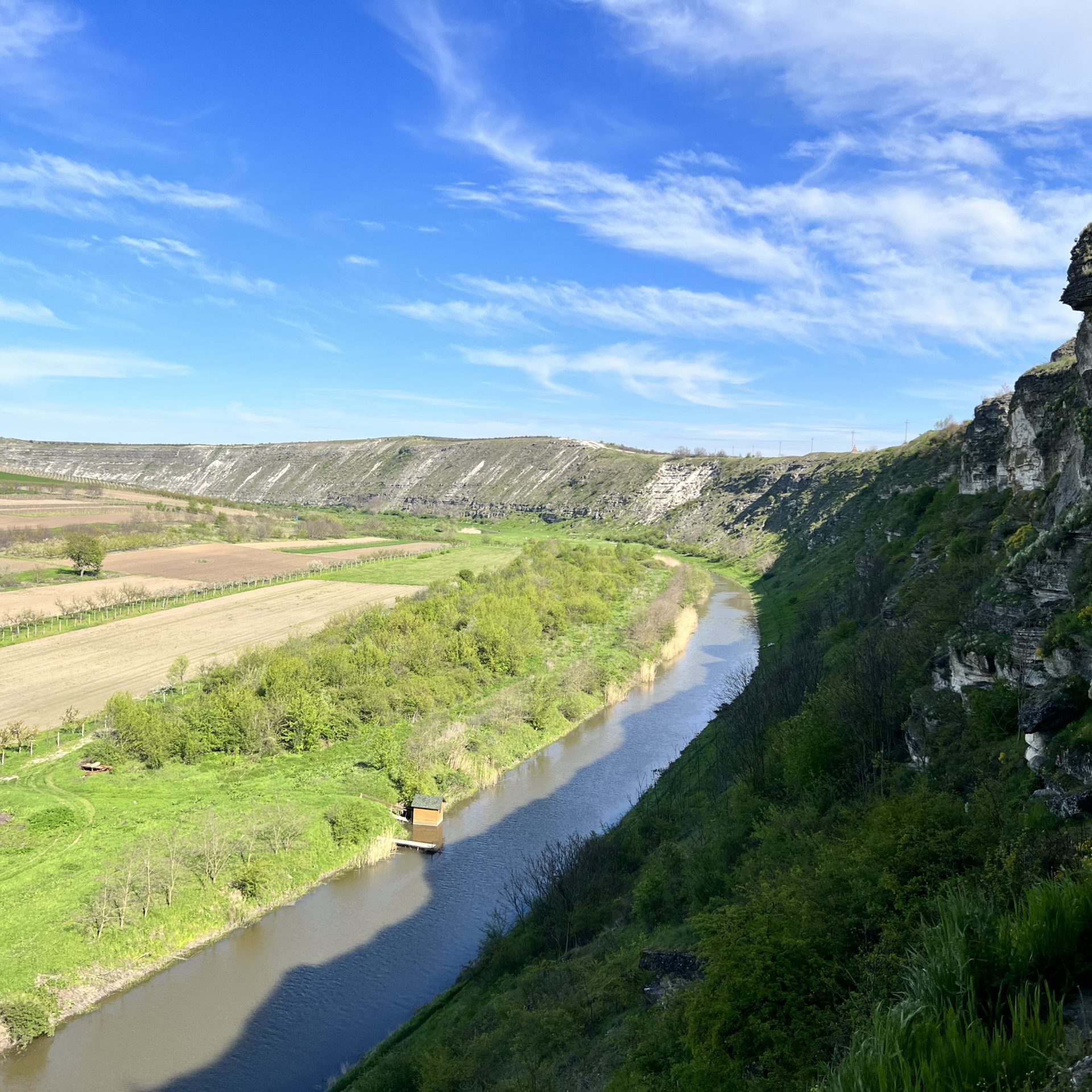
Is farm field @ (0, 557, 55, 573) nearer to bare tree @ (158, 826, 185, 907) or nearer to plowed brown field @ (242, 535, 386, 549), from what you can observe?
plowed brown field @ (242, 535, 386, 549)

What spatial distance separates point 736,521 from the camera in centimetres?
12100

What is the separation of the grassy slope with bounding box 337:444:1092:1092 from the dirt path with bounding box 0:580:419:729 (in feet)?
99.0

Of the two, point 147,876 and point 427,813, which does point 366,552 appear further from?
point 147,876

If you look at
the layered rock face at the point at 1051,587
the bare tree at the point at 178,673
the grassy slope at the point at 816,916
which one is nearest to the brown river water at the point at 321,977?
the grassy slope at the point at 816,916

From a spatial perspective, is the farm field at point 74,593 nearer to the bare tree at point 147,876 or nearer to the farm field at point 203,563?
the farm field at point 203,563

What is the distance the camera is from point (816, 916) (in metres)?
11.6

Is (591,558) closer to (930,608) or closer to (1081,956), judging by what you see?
(930,608)

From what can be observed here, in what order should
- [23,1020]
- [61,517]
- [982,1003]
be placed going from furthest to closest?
1. [61,517]
2. [23,1020]
3. [982,1003]

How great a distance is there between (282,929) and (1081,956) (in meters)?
24.4

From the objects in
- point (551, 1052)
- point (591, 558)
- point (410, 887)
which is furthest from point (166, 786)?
point (591, 558)

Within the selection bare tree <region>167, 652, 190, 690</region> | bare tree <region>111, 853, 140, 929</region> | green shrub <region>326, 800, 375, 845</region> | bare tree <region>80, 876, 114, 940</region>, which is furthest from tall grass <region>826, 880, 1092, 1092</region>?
bare tree <region>167, 652, 190, 690</region>

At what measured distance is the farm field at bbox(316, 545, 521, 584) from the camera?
90.6 m

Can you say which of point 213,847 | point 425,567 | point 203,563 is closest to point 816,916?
point 213,847

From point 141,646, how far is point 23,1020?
3771 cm
